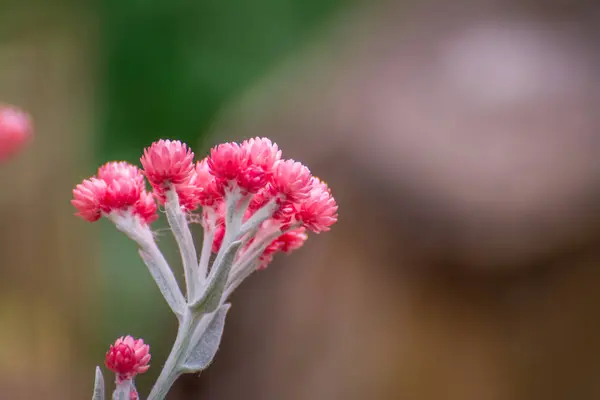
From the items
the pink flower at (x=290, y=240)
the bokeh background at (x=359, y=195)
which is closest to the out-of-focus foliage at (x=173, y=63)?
the bokeh background at (x=359, y=195)

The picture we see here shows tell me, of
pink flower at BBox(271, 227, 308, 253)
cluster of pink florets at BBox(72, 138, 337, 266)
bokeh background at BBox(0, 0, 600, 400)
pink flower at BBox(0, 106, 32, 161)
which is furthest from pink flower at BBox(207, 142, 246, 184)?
bokeh background at BBox(0, 0, 600, 400)

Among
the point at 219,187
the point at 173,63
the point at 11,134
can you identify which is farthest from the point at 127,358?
the point at 173,63

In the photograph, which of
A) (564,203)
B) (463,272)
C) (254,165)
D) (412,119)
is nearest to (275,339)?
(463,272)

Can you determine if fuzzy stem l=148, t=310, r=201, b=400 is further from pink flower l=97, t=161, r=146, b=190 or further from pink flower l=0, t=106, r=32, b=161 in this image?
pink flower l=0, t=106, r=32, b=161

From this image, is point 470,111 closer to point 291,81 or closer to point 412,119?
point 412,119

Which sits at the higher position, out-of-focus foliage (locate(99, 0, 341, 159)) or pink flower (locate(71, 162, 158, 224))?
out-of-focus foliage (locate(99, 0, 341, 159))

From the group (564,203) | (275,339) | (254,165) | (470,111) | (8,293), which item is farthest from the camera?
(8,293)
